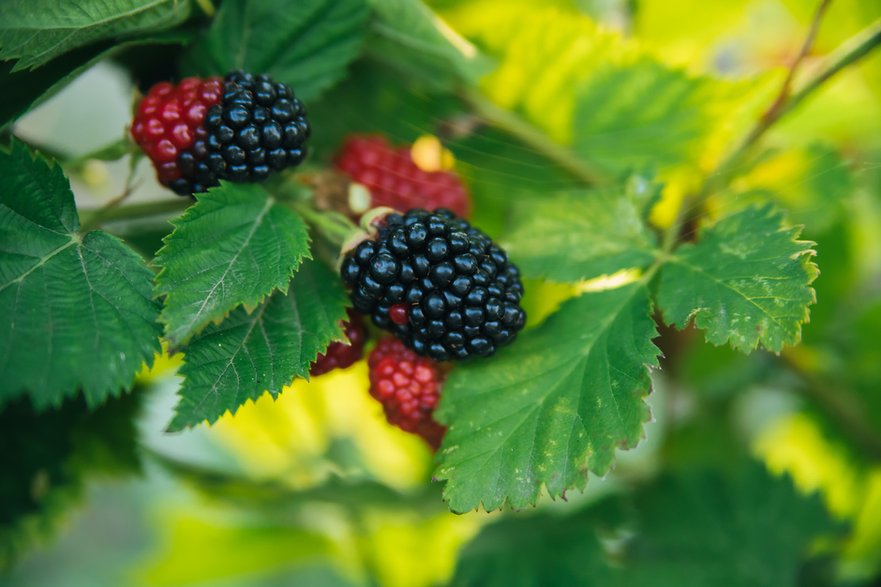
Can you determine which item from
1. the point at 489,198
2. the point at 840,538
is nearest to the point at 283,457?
the point at 489,198

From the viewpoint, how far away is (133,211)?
828mm

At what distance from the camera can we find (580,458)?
2.30ft

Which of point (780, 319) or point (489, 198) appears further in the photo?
point (489, 198)

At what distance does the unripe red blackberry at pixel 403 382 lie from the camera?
29.6 inches

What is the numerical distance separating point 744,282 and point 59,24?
2.22 feet

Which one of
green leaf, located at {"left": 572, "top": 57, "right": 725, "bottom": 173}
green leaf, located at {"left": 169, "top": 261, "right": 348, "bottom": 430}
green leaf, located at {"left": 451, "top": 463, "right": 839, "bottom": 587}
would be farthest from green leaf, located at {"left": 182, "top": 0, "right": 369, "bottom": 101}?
green leaf, located at {"left": 451, "top": 463, "right": 839, "bottom": 587}

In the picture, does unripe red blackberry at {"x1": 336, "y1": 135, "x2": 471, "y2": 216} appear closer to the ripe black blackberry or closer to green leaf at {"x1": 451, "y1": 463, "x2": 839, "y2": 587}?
the ripe black blackberry

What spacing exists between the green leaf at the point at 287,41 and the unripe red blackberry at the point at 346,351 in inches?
10.7

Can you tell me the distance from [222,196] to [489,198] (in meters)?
0.47

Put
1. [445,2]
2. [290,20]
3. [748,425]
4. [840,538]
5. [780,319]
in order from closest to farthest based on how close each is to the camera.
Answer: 1. [780,319]
2. [290,20]
3. [445,2]
4. [840,538]
5. [748,425]

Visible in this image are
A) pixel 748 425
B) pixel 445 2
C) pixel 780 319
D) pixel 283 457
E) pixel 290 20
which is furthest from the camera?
pixel 748 425

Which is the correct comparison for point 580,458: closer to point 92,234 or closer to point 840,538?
point 92,234

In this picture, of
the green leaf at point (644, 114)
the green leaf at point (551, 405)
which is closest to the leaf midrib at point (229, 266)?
the green leaf at point (551, 405)

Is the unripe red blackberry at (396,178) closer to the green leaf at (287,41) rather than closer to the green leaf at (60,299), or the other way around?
the green leaf at (287,41)
